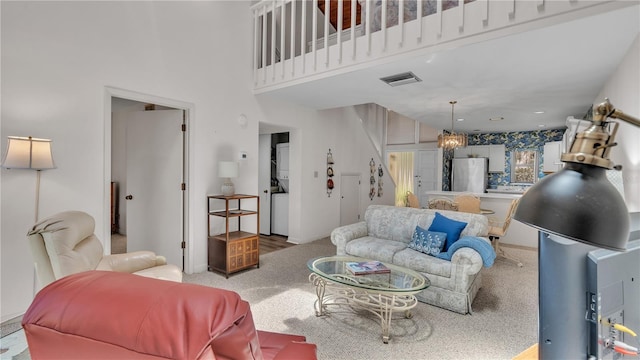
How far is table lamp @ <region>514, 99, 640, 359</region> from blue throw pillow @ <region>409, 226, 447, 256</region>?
2561 millimetres

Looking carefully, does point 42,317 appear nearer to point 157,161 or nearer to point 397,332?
point 397,332

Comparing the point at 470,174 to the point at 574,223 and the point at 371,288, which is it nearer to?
the point at 371,288

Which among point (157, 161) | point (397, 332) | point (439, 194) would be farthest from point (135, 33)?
point (439, 194)

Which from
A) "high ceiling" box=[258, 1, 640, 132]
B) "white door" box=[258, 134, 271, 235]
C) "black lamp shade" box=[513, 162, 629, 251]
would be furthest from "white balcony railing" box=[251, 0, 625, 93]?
"black lamp shade" box=[513, 162, 629, 251]

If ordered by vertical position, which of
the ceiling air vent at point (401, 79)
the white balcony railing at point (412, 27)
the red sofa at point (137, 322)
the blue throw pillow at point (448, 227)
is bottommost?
the blue throw pillow at point (448, 227)

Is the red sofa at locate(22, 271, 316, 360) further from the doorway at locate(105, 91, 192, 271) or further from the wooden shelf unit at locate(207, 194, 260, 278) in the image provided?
the doorway at locate(105, 91, 192, 271)

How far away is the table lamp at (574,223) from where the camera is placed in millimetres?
498

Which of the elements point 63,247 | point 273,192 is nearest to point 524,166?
point 273,192

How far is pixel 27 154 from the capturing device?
234 cm

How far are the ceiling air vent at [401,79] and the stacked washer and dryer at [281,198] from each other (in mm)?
2878

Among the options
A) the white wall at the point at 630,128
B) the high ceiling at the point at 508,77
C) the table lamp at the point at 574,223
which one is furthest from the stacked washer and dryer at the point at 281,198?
the table lamp at the point at 574,223

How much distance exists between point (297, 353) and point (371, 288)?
4.40 feet

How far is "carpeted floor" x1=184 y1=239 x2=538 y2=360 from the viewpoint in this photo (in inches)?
88.3

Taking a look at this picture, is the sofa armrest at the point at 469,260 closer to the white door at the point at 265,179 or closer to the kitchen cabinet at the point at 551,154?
the white door at the point at 265,179
